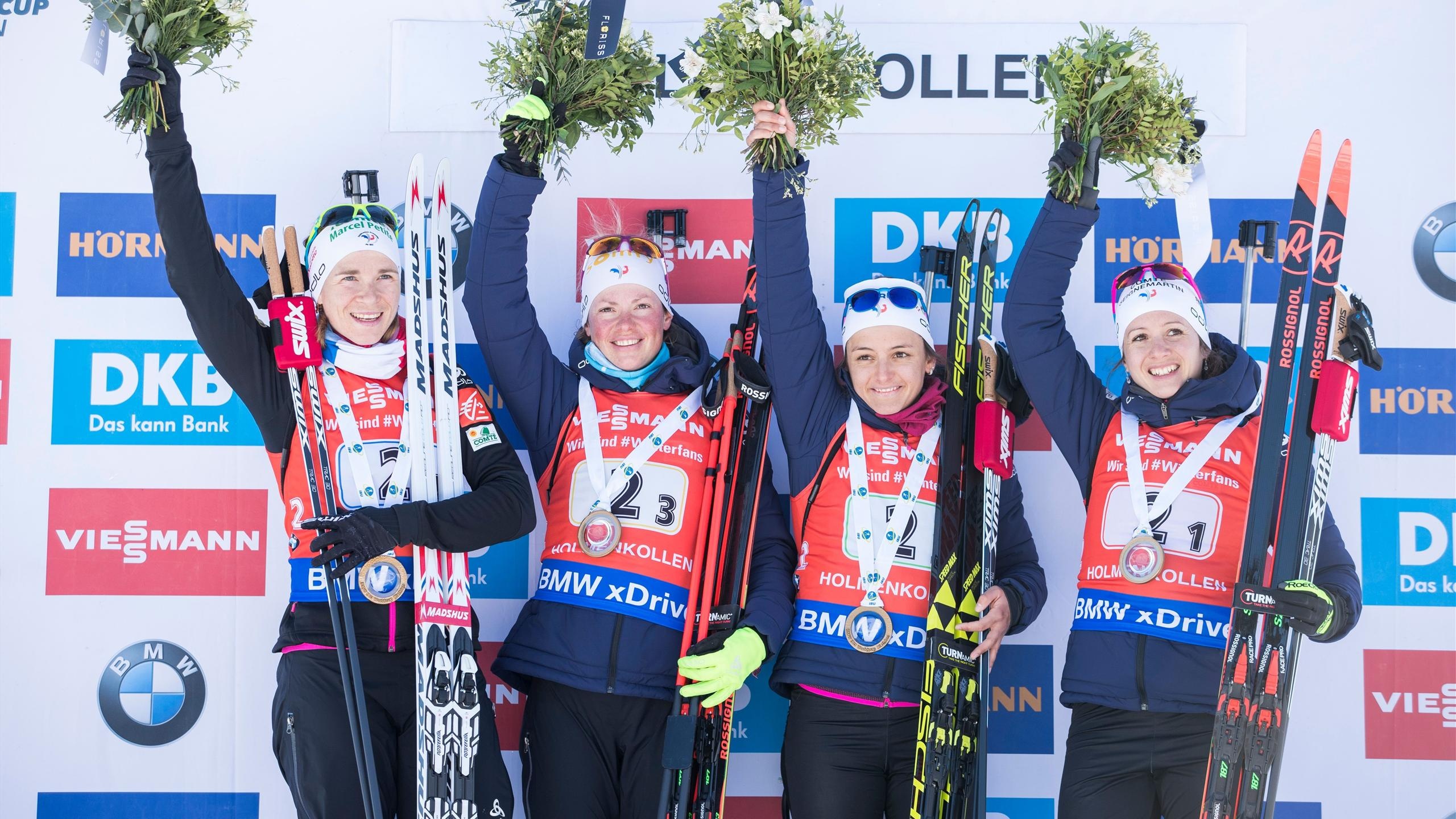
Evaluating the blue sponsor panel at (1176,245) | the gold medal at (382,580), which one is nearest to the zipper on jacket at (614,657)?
the gold medal at (382,580)

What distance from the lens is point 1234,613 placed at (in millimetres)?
2814

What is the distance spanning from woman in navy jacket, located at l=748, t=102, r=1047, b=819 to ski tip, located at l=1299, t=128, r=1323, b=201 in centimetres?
111

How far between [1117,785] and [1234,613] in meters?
0.57

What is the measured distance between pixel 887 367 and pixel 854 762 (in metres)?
1.15

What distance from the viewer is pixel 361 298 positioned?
3098 mm

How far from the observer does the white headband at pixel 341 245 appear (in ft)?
10.2

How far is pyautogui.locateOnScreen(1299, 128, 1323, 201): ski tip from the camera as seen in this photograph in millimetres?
3006

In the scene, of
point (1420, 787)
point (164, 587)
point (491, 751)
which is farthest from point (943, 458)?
point (164, 587)

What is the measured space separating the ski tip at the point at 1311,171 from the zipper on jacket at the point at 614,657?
2.29m

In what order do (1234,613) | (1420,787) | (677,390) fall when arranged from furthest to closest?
(1420,787) < (677,390) < (1234,613)

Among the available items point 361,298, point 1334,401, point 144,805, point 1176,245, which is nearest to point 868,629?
point 1334,401

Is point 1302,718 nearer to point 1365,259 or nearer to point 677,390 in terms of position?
point 1365,259

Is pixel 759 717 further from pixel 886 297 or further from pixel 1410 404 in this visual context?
pixel 1410 404

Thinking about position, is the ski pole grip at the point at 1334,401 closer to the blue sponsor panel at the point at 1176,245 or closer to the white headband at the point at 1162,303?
the white headband at the point at 1162,303
